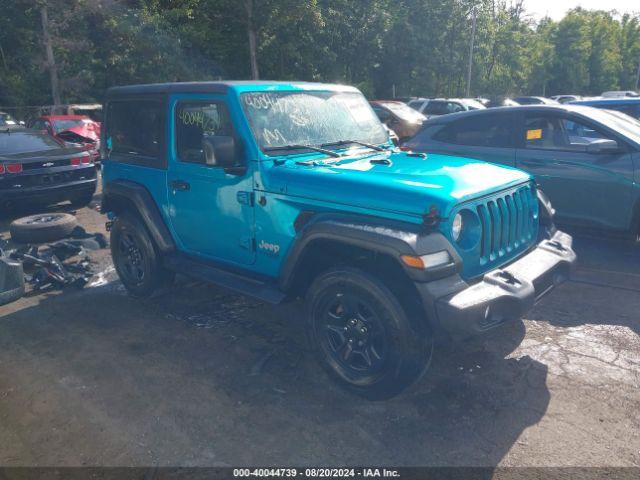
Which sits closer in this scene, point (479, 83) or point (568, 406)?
point (568, 406)

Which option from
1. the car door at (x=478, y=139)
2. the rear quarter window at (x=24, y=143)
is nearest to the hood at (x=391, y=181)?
the car door at (x=478, y=139)

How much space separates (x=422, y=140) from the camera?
7.14m

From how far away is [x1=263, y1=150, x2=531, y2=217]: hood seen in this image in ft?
10.6

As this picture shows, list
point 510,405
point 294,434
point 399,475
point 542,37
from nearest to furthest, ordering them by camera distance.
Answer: point 399,475
point 294,434
point 510,405
point 542,37

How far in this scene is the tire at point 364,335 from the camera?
3223mm

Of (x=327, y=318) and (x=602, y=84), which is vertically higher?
(x=602, y=84)

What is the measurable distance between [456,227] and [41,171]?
23.7 feet

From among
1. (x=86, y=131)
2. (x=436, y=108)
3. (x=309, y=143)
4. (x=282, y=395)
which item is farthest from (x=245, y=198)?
(x=436, y=108)

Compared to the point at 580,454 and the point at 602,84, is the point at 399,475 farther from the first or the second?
the point at 602,84

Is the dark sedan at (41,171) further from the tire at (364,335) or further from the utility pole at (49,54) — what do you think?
the utility pole at (49,54)

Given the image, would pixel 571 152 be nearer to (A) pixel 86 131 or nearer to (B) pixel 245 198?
(B) pixel 245 198

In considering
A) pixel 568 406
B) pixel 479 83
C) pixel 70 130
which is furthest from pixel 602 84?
pixel 568 406

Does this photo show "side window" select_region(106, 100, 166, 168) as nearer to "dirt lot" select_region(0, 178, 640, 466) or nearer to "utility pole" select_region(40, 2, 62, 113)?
"dirt lot" select_region(0, 178, 640, 466)

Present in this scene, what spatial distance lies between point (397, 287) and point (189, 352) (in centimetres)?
190
